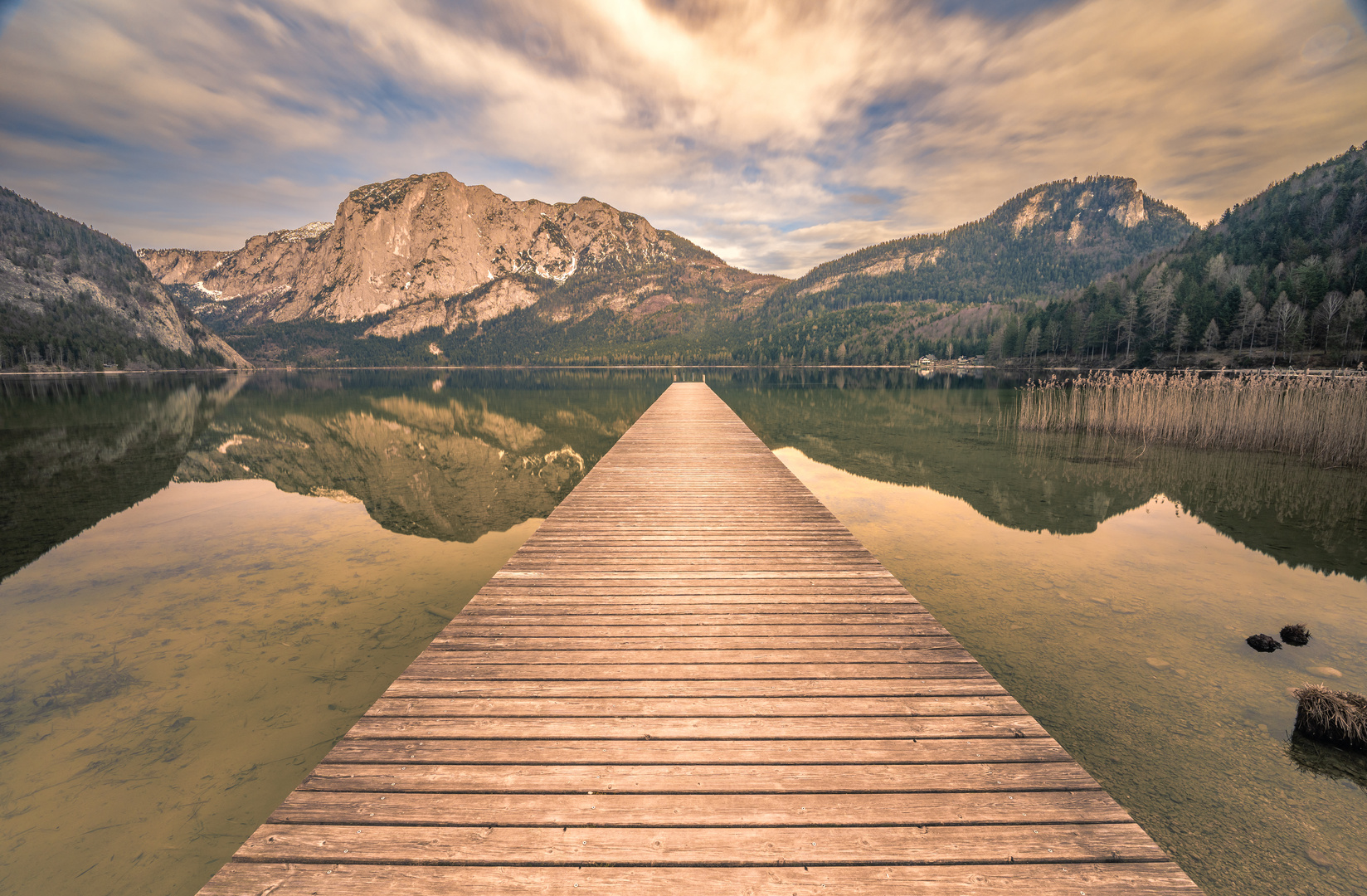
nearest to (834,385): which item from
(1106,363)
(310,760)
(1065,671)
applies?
(1106,363)

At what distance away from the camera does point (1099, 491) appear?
49.3ft

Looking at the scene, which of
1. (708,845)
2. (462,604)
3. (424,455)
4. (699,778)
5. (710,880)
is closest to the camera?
(710,880)

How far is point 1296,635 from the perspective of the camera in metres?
7.09

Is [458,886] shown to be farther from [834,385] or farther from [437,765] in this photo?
[834,385]

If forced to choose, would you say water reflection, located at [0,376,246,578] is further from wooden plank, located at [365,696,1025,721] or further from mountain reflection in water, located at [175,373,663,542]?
wooden plank, located at [365,696,1025,721]

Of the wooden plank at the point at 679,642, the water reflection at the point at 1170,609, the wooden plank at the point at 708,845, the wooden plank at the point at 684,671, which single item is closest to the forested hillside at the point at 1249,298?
the water reflection at the point at 1170,609

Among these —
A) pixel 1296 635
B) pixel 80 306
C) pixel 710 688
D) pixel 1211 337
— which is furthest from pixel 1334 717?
pixel 80 306

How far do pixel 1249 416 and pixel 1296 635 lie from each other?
17.3 meters

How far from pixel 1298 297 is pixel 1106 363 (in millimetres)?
18649

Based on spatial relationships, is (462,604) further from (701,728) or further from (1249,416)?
(1249,416)

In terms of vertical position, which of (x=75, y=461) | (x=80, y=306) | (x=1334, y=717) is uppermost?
(x=80, y=306)

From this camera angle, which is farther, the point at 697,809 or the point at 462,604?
the point at 462,604

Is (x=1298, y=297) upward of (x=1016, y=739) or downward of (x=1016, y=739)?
upward

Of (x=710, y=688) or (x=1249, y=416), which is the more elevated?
(x=1249, y=416)
